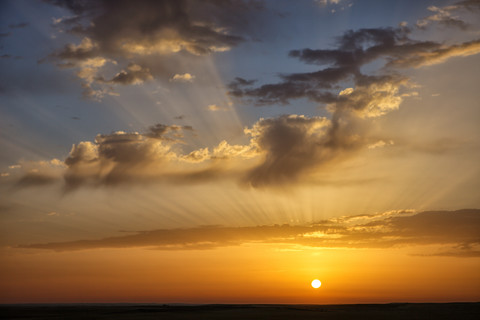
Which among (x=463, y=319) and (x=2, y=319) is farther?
(x=2, y=319)

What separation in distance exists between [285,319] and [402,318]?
24.9 m

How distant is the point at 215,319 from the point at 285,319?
48.5 ft

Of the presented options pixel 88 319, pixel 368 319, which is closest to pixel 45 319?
pixel 88 319

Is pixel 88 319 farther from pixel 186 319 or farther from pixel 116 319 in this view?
pixel 186 319

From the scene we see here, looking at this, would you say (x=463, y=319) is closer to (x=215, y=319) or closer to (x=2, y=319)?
(x=215, y=319)

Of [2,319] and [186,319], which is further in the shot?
[2,319]

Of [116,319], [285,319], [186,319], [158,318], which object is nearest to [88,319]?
[116,319]

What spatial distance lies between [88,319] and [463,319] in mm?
79307

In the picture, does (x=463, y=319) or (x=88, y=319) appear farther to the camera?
(x=88, y=319)

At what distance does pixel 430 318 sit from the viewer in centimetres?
10300

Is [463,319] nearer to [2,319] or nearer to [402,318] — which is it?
[402,318]

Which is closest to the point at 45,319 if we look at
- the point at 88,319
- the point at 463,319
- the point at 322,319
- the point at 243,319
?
the point at 88,319

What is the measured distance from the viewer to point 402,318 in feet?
333

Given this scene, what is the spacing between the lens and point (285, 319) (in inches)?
3974
